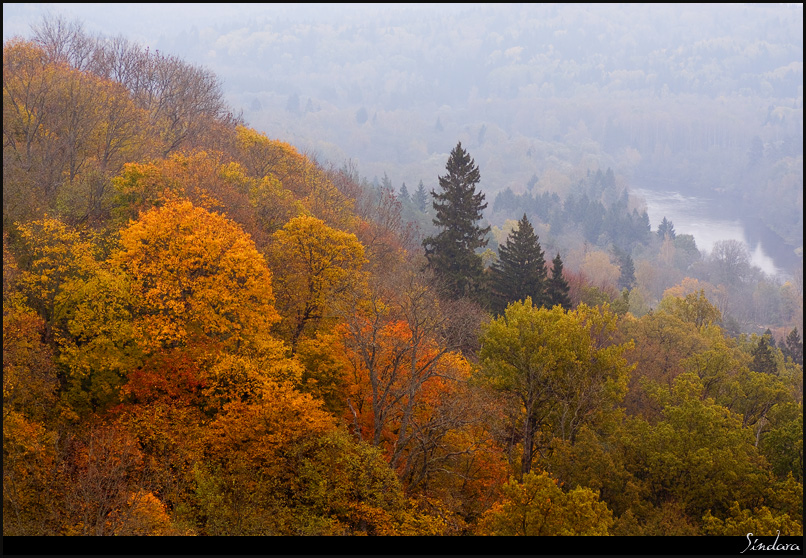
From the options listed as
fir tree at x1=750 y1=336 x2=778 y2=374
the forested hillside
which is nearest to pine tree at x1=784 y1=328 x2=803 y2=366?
fir tree at x1=750 y1=336 x2=778 y2=374

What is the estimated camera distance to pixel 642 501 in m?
25.8

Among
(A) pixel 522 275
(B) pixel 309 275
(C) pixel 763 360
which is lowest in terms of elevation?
(C) pixel 763 360

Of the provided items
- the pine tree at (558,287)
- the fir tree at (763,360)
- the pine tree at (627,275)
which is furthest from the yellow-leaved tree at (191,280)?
the pine tree at (627,275)

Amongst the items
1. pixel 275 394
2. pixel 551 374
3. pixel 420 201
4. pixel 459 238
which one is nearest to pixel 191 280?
pixel 275 394

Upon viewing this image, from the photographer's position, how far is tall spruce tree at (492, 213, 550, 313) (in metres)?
59.8

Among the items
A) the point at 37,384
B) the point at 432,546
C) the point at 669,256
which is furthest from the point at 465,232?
the point at 669,256

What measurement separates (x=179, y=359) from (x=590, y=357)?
67.8ft

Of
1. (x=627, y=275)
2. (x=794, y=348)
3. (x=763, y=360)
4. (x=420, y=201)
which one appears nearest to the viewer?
(x=763, y=360)

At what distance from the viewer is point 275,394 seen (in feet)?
88.3

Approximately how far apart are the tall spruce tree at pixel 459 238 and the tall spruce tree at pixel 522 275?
2.24 meters

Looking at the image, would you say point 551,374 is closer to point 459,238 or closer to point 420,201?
point 459,238

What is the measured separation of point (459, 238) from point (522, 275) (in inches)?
283

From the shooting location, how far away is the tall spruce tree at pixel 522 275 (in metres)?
59.8

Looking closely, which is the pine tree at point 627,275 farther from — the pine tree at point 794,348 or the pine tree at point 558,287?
the pine tree at point 558,287
